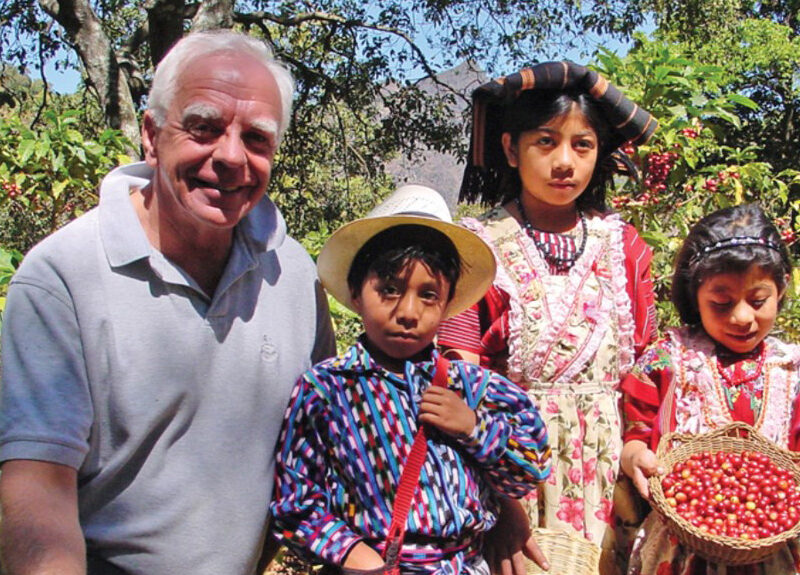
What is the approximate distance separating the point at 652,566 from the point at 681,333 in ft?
2.38

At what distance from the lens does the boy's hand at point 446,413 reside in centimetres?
193

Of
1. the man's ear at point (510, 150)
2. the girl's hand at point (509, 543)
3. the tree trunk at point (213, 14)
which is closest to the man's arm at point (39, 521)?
the girl's hand at point (509, 543)

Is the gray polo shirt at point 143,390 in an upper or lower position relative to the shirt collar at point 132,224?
lower

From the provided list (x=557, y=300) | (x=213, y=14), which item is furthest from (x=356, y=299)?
(x=213, y=14)

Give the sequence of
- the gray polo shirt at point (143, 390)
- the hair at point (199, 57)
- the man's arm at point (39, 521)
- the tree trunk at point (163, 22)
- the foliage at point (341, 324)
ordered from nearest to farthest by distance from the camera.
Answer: the man's arm at point (39, 521) → the gray polo shirt at point (143, 390) → the hair at point (199, 57) → the foliage at point (341, 324) → the tree trunk at point (163, 22)

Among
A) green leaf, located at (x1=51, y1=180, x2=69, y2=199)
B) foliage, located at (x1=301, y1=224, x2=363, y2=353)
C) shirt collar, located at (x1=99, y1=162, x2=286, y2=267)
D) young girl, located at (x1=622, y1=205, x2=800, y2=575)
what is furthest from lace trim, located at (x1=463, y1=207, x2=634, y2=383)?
green leaf, located at (x1=51, y1=180, x2=69, y2=199)

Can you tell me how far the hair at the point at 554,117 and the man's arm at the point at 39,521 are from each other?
1761 millimetres

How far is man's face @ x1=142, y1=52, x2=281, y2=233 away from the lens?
1953mm

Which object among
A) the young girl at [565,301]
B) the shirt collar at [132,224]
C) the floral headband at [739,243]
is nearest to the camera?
the shirt collar at [132,224]

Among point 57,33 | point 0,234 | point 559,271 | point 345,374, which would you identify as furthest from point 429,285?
point 0,234

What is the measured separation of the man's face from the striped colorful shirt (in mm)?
478

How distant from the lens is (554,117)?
268 centimetres

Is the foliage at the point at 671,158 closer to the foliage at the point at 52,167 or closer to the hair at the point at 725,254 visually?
the hair at the point at 725,254

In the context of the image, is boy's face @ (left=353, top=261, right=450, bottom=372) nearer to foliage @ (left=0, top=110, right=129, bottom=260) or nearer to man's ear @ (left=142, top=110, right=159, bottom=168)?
man's ear @ (left=142, top=110, right=159, bottom=168)
